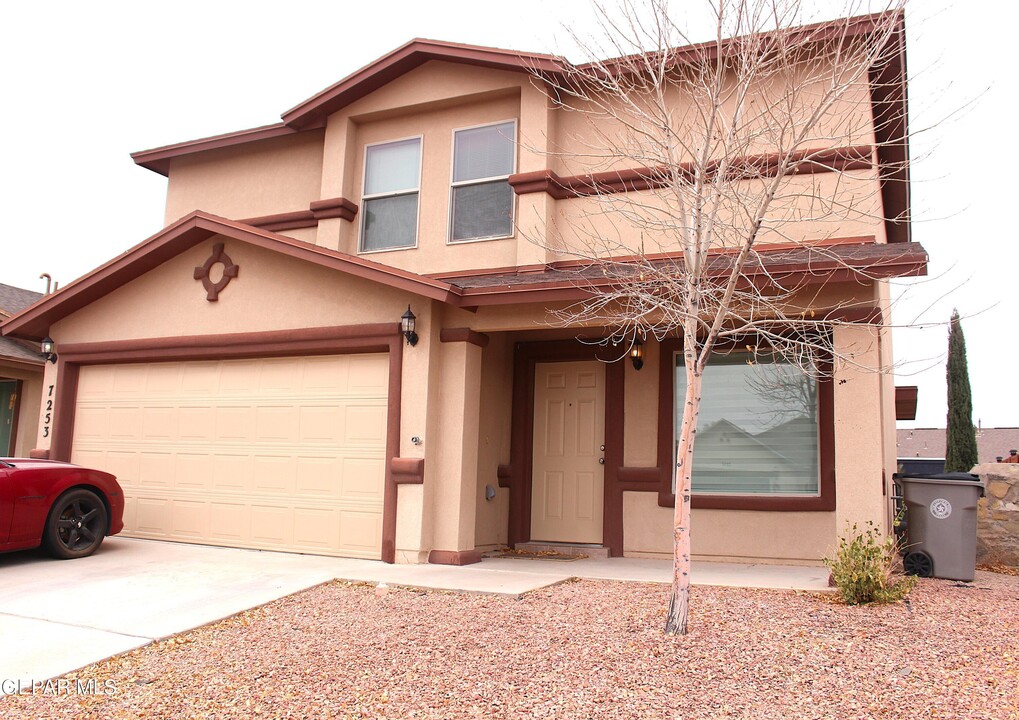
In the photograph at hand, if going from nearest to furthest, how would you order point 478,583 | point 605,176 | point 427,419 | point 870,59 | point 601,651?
point 601,651 < point 870,59 < point 478,583 < point 427,419 < point 605,176

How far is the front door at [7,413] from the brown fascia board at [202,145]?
4.57 metres

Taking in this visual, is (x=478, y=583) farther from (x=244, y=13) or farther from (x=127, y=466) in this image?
(x=244, y=13)

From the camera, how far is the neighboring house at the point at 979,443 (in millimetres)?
43312

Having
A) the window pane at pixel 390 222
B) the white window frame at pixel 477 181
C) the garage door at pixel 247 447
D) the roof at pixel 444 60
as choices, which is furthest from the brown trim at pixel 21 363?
the white window frame at pixel 477 181

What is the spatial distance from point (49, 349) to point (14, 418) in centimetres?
389

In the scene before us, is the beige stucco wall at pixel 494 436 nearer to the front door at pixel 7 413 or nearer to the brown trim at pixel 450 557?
the brown trim at pixel 450 557

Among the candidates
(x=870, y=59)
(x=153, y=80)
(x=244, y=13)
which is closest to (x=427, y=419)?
(x=870, y=59)

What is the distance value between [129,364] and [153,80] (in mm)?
7550

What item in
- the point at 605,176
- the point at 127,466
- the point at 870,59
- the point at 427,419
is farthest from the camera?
the point at 127,466

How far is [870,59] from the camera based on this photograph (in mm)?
6090

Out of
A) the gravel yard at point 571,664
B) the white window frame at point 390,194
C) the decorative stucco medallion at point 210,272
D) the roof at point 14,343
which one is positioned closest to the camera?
the gravel yard at point 571,664

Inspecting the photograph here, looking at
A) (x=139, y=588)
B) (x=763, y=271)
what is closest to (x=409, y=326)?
(x=139, y=588)

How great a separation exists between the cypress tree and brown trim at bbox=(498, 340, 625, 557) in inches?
486

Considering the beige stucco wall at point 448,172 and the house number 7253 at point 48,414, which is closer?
the beige stucco wall at point 448,172
